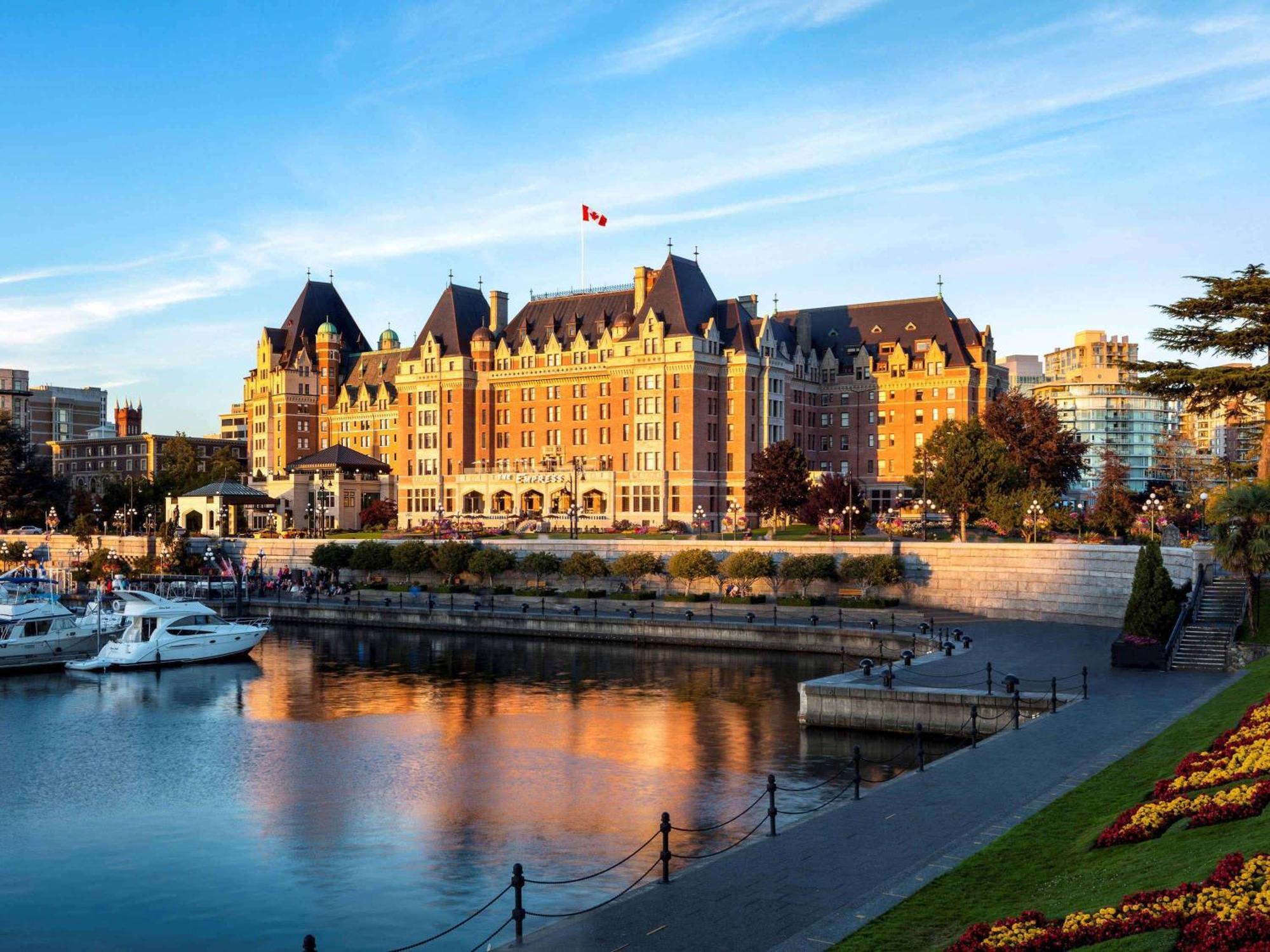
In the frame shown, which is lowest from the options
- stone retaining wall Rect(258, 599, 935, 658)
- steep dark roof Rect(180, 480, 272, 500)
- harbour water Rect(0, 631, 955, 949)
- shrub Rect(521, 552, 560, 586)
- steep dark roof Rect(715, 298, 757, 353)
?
harbour water Rect(0, 631, 955, 949)

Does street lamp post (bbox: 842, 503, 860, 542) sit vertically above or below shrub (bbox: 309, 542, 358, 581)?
above

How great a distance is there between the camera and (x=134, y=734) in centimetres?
4341

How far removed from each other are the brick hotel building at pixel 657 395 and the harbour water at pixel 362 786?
5491cm

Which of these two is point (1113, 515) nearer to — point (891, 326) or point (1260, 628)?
point (1260, 628)

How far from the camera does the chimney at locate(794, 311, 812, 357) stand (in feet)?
432

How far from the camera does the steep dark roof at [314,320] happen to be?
163500 mm

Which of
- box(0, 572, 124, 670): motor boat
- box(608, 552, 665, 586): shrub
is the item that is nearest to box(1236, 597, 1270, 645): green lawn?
box(608, 552, 665, 586): shrub

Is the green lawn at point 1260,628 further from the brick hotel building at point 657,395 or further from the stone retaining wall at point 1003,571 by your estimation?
the brick hotel building at point 657,395

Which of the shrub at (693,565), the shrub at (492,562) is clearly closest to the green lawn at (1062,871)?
the shrub at (693,565)

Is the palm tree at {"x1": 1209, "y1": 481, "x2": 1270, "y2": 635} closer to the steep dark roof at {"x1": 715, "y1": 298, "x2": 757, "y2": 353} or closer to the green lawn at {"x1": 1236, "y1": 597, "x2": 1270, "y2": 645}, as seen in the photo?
the green lawn at {"x1": 1236, "y1": 597, "x2": 1270, "y2": 645}

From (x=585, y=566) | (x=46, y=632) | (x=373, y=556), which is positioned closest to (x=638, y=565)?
(x=585, y=566)

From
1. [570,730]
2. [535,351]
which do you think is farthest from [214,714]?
[535,351]

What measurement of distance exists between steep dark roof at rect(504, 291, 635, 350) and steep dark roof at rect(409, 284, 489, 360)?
457cm

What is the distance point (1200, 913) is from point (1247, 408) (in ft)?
185
